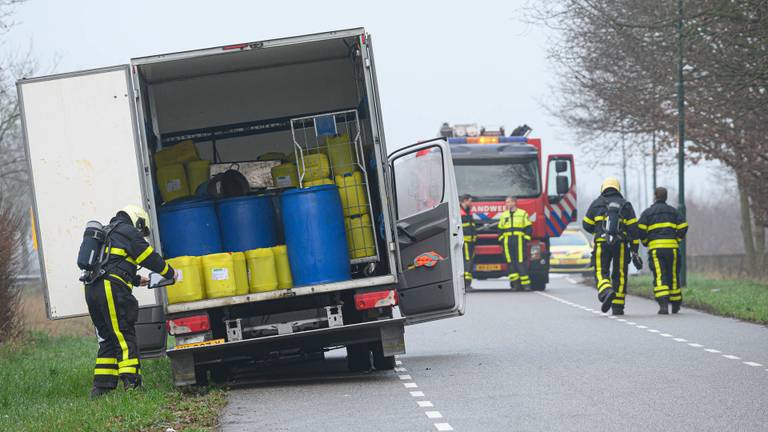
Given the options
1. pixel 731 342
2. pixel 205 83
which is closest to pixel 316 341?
pixel 205 83

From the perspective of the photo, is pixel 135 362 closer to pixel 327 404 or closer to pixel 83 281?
pixel 83 281

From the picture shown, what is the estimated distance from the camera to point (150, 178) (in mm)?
12312

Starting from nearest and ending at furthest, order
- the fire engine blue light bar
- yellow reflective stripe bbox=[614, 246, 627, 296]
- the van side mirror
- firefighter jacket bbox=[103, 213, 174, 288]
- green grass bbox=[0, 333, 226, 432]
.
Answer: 1. green grass bbox=[0, 333, 226, 432]
2. firefighter jacket bbox=[103, 213, 174, 288]
3. yellow reflective stripe bbox=[614, 246, 627, 296]
4. the van side mirror
5. the fire engine blue light bar

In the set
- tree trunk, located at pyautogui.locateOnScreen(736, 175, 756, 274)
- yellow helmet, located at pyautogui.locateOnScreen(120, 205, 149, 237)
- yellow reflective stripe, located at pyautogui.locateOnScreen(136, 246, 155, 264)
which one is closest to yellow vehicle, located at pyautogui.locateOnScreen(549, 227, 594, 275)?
tree trunk, located at pyautogui.locateOnScreen(736, 175, 756, 274)

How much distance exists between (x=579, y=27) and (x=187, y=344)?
21455 mm

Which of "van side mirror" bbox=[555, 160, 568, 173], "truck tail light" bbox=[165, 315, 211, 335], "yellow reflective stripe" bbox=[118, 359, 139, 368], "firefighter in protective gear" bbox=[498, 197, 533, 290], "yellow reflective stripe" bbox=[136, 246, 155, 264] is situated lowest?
"firefighter in protective gear" bbox=[498, 197, 533, 290]

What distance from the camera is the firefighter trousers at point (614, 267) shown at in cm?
1988

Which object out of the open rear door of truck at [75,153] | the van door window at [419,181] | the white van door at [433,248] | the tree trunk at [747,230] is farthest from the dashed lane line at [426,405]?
the tree trunk at [747,230]

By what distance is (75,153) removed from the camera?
12367 mm

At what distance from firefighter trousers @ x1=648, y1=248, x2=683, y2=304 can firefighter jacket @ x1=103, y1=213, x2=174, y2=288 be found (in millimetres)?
9787

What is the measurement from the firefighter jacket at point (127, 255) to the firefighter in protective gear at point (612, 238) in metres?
9.09

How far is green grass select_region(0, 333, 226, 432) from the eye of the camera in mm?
10164

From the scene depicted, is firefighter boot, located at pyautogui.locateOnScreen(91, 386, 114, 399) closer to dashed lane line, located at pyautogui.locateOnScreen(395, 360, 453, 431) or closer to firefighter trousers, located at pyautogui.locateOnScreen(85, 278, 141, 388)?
firefighter trousers, located at pyautogui.locateOnScreen(85, 278, 141, 388)

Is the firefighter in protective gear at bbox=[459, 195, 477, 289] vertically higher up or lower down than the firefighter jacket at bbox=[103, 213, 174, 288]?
lower down
